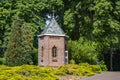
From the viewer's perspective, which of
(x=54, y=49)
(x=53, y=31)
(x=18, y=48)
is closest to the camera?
(x=54, y=49)

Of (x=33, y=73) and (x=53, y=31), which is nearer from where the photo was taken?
(x=33, y=73)

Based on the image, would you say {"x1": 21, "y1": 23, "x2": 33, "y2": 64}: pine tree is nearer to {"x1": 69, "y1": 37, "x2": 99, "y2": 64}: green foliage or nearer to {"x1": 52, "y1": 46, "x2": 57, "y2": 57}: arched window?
{"x1": 52, "y1": 46, "x2": 57, "y2": 57}: arched window

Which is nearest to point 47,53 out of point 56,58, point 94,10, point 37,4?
point 56,58

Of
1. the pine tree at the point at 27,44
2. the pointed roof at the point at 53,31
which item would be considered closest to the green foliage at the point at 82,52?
the pointed roof at the point at 53,31

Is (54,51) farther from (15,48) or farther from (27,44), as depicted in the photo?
(27,44)


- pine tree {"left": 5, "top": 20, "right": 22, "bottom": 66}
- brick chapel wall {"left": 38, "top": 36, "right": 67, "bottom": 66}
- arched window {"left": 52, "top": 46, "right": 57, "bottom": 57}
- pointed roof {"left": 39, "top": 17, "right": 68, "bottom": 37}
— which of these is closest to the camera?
brick chapel wall {"left": 38, "top": 36, "right": 67, "bottom": 66}

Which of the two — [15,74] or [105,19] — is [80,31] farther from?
[15,74]

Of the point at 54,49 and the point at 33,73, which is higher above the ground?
the point at 54,49

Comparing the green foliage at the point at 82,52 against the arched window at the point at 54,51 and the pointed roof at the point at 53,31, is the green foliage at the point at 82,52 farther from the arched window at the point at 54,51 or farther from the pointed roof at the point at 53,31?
the arched window at the point at 54,51

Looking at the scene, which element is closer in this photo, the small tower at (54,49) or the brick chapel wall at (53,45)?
the small tower at (54,49)

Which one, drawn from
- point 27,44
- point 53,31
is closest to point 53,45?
point 53,31

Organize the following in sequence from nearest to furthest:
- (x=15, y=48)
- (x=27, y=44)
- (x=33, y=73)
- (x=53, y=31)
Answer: (x=33, y=73)
(x=53, y=31)
(x=15, y=48)
(x=27, y=44)

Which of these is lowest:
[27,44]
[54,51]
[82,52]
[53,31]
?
[82,52]

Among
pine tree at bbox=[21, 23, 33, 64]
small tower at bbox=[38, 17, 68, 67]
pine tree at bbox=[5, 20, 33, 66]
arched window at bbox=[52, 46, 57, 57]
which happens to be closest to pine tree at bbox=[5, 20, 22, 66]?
pine tree at bbox=[5, 20, 33, 66]
